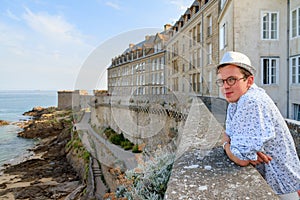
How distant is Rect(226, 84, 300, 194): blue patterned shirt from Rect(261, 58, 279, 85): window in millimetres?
8704

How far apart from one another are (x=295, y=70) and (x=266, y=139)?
9.13 metres

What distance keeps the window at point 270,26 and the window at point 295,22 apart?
1.78 ft

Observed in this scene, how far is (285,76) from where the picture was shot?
30.1 ft

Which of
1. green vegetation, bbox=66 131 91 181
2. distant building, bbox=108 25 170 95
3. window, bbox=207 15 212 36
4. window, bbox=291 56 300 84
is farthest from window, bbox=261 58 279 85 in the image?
A: green vegetation, bbox=66 131 91 181

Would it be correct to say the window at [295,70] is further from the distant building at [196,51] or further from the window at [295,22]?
the distant building at [196,51]

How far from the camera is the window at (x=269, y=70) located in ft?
30.2

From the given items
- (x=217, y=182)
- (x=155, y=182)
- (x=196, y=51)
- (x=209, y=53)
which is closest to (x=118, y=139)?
(x=196, y=51)

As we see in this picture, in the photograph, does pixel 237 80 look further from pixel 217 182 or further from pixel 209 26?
pixel 209 26

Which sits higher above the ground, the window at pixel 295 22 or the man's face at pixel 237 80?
the window at pixel 295 22

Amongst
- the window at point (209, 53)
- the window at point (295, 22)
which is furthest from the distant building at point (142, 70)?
the window at point (295, 22)

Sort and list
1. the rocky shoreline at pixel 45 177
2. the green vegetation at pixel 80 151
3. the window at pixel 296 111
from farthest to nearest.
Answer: the green vegetation at pixel 80 151, the rocky shoreline at pixel 45 177, the window at pixel 296 111

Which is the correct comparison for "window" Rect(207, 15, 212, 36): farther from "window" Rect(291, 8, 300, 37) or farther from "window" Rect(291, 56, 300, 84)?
"window" Rect(291, 56, 300, 84)

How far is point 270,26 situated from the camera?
30.2 ft

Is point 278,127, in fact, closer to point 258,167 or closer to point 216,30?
point 258,167
